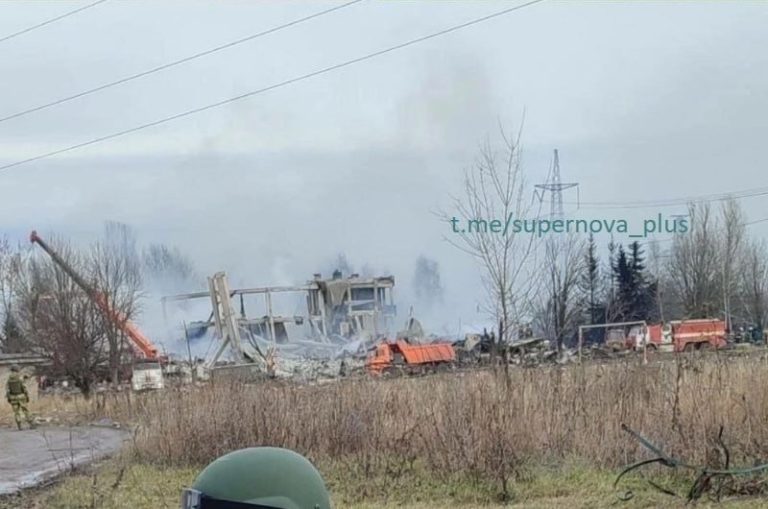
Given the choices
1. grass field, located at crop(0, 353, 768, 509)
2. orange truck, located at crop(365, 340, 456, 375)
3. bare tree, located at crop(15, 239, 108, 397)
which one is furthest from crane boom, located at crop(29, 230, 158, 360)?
grass field, located at crop(0, 353, 768, 509)

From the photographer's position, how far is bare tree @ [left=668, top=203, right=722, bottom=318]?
46.2 m

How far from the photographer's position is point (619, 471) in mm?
9484

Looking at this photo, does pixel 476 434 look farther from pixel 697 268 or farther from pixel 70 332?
pixel 697 268

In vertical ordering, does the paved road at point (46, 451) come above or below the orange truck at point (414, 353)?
below

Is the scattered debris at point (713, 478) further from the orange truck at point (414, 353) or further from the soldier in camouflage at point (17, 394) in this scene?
the orange truck at point (414, 353)

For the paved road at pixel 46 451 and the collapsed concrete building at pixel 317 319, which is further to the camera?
the collapsed concrete building at pixel 317 319

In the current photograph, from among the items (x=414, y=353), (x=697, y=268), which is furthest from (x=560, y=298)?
(x=697, y=268)

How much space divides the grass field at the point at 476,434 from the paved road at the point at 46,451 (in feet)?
4.08

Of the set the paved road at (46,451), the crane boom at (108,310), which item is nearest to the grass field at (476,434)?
the paved road at (46,451)

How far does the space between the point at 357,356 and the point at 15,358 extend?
1480 cm

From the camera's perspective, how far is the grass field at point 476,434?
359 inches

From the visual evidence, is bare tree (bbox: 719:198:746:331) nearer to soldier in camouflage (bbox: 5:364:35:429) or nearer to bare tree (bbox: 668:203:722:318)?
bare tree (bbox: 668:203:722:318)

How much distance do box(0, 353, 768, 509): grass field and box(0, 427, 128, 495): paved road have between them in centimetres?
124

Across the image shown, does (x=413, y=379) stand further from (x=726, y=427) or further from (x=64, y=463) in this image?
(x=64, y=463)
